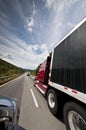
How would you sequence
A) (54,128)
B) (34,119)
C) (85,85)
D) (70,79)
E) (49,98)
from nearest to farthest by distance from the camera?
(85,85) < (70,79) < (54,128) < (34,119) < (49,98)

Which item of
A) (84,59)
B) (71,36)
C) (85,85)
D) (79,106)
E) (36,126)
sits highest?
(71,36)

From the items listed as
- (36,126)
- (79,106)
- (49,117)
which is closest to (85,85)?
(79,106)

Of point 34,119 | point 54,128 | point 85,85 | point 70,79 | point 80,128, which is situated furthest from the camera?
point 34,119

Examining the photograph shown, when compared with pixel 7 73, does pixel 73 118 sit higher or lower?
lower

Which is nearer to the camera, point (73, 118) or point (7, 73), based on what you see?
point (73, 118)

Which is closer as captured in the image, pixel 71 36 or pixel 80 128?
pixel 80 128

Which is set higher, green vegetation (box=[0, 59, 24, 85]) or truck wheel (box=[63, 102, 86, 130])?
green vegetation (box=[0, 59, 24, 85])

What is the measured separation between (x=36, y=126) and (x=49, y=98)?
180cm

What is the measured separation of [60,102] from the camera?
380 cm

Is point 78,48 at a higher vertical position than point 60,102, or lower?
higher

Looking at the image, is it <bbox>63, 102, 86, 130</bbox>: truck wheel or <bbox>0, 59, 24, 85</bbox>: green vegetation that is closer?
<bbox>63, 102, 86, 130</bbox>: truck wheel

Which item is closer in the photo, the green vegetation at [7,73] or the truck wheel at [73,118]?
the truck wheel at [73,118]

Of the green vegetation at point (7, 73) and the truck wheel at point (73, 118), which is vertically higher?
the green vegetation at point (7, 73)

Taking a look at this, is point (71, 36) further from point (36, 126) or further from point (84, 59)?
point (36, 126)
